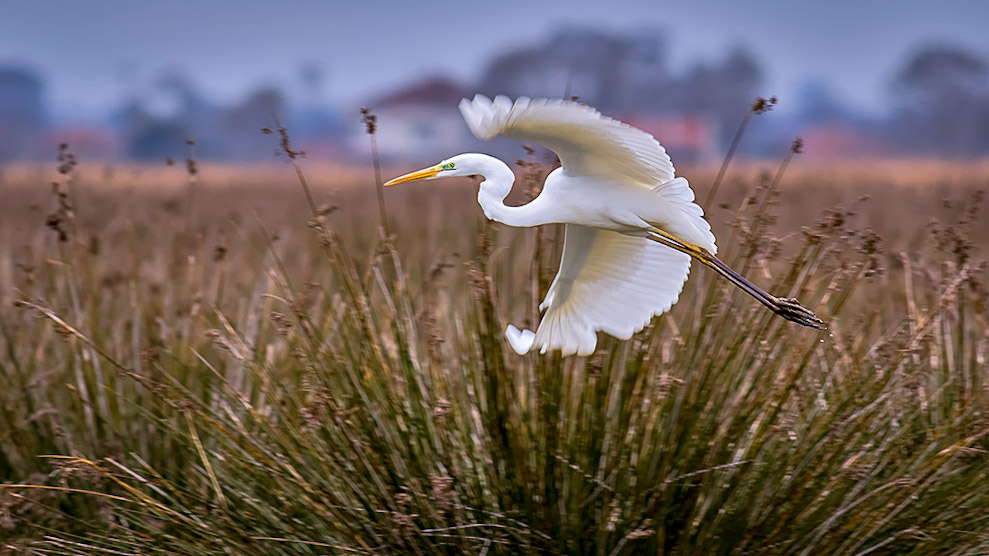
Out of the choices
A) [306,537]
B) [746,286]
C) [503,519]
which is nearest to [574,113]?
[746,286]

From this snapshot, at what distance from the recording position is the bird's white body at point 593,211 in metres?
2.35

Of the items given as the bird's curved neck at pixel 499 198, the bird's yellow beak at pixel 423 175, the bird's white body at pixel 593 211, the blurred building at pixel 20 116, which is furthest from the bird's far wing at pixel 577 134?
the blurred building at pixel 20 116

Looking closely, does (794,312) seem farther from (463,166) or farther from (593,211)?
(463,166)

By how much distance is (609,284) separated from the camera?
9.47ft

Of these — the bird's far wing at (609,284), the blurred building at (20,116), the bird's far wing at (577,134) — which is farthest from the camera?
the blurred building at (20,116)

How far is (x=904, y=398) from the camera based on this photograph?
306cm

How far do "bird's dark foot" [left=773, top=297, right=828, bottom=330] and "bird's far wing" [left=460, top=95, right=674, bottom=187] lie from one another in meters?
0.44

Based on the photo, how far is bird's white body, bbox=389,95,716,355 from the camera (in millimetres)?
2353

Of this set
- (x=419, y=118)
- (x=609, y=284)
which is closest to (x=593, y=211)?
(x=609, y=284)

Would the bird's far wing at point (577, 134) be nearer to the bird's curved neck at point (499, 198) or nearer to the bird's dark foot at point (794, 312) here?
the bird's curved neck at point (499, 198)

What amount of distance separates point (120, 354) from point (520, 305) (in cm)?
196

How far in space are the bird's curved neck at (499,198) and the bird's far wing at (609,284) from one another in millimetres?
324

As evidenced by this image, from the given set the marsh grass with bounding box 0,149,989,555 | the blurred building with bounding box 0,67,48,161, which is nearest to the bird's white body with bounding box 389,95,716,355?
the marsh grass with bounding box 0,149,989,555

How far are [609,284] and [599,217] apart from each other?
1.03 ft
